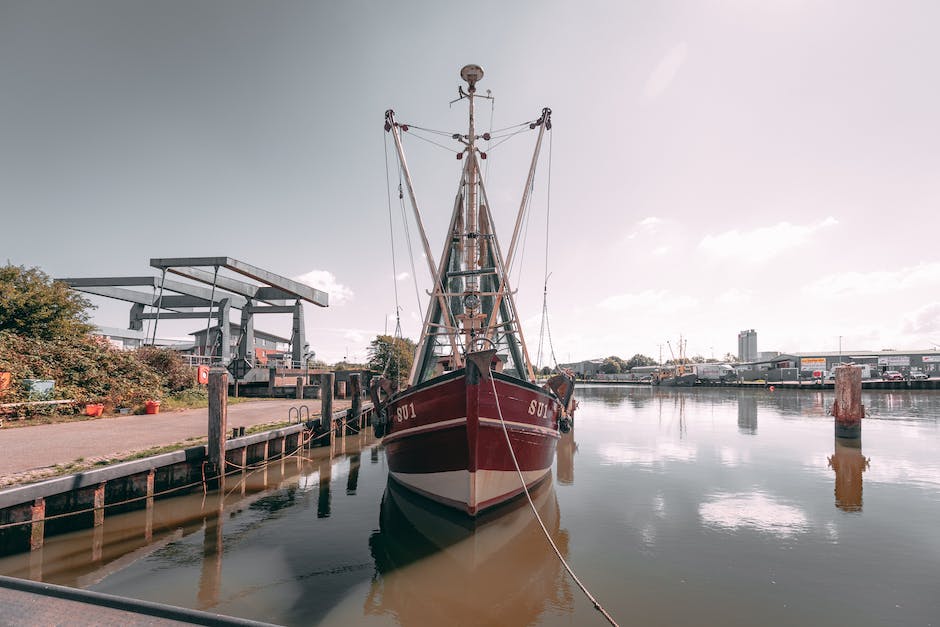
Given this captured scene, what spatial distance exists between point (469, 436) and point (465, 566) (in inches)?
102

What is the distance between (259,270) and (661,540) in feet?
99.1

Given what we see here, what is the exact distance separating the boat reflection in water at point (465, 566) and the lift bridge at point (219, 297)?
81.7 ft

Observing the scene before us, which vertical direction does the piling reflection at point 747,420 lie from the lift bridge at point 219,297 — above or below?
below

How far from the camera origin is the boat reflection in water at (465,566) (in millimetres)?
7375

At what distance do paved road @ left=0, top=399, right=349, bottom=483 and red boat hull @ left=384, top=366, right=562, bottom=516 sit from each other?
7572 millimetres

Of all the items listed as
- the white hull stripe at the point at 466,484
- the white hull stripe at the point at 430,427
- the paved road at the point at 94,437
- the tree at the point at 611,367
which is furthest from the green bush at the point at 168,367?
the tree at the point at 611,367

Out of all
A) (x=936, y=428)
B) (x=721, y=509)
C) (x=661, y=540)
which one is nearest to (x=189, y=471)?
(x=661, y=540)

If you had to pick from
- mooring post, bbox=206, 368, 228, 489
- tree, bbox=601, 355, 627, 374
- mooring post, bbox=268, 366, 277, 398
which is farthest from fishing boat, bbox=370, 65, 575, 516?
tree, bbox=601, 355, 627, 374

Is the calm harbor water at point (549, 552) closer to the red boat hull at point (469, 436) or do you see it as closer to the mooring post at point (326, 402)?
the red boat hull at point (469, 436)

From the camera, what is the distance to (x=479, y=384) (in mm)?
10336

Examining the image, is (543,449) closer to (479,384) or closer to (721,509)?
(479,384)

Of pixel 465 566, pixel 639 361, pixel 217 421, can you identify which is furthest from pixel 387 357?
pixel 639 361

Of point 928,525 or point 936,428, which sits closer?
point 928,525

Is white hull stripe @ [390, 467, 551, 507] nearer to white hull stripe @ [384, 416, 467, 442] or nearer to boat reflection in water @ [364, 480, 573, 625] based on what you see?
boat reflection in water @ [364, 480, 573, 625]
